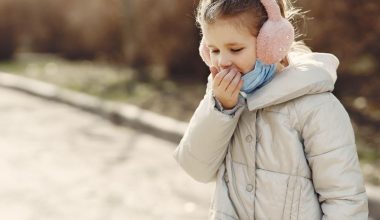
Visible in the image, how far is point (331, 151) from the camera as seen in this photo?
2.15 meters

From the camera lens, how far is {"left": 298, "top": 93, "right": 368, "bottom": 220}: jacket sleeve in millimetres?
2143

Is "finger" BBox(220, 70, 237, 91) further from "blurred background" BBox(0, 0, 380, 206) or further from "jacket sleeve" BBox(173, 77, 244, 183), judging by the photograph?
"blurred background" BBox(0, 0, 380, 206)

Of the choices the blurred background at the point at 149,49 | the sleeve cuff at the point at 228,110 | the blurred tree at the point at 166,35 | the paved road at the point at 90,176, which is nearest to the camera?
the sleeve cuff at the point at 228,110

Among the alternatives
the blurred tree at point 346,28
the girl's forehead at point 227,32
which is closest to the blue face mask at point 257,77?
the girl's forehead at point 227,32

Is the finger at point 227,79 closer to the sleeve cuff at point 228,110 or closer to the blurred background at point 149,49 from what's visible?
the sleeve cuff at point 228,110

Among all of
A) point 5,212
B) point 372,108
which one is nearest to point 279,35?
point 5,212

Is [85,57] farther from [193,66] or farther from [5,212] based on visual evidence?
[5,212]

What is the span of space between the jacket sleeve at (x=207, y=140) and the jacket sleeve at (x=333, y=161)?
265 millimetres

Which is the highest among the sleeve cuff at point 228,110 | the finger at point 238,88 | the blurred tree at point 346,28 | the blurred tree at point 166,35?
the finger at point 238,88

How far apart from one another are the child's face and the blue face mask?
0.02 m

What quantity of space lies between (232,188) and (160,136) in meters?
4.20

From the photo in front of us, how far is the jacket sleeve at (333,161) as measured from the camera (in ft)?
7.03

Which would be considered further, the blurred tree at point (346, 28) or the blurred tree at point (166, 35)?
the blurred tree at point (166, 35)

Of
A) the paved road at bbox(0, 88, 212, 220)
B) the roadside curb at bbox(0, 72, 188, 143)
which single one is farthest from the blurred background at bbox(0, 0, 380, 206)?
the paved road at bbox(0, 88, 212, 220)
